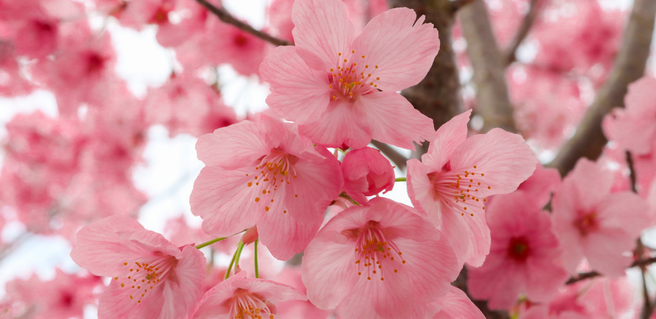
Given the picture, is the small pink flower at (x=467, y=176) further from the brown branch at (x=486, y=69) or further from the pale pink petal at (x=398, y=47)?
the brown branch at (x=486, y=69)

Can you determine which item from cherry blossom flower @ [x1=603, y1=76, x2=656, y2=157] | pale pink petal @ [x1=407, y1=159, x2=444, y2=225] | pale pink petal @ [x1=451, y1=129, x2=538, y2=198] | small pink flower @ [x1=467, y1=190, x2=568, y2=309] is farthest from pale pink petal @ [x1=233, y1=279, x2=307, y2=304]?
cherry blossom flower @ [x1=603, y1=76, x2=656, y2=157]

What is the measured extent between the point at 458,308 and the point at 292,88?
1.34 feet

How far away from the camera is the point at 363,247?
0.59 metres

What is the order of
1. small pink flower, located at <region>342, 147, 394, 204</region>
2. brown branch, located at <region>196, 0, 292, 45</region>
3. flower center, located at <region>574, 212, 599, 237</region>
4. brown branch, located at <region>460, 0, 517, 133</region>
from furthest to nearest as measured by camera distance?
brown branch, located at <region>460, 0, 517, 133</region> < flower center, located at <region>574, 212, 599, 237</region> < brown branch, located at <region>196, 0, 292, 45</region> < small pink flower, located at <region>342, 147, 394, 204</region>

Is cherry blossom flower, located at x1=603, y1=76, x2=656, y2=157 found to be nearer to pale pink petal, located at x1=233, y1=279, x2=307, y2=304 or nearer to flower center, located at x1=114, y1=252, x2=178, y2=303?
pale pink petal, located at x1=233, y1=279, x2=307, y2=304

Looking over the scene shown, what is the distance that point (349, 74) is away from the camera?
2.04ft

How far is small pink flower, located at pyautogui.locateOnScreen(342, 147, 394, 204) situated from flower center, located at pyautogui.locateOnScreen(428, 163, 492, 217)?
13 cm

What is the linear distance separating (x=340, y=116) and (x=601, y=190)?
0.78 metres

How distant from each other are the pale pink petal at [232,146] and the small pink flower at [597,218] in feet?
2.25

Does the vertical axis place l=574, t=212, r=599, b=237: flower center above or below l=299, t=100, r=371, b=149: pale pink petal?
below

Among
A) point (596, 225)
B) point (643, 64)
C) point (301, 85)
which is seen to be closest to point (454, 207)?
point (301, 85)

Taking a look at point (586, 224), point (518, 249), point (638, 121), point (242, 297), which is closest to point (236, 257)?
point (242, 297)

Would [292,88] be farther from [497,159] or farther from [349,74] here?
[497,159]

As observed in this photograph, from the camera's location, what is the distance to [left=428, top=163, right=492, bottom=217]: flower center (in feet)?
2.05
